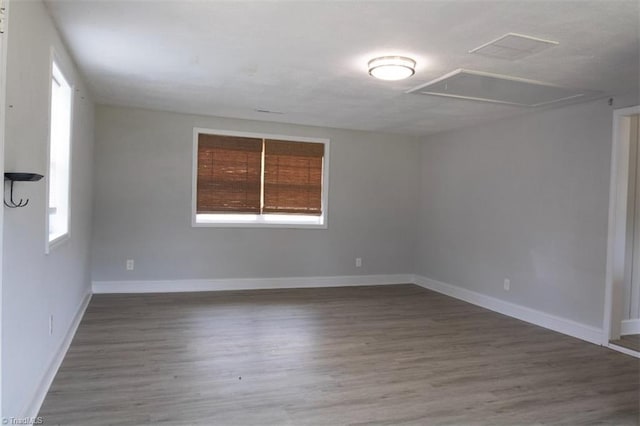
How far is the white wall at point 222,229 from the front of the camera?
5.29m

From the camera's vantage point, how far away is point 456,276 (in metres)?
5.84

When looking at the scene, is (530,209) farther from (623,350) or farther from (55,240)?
(55,240)

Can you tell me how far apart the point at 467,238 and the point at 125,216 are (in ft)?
14.2

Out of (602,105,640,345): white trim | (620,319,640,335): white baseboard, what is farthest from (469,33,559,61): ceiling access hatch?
(620,319,640,335): white baseboard

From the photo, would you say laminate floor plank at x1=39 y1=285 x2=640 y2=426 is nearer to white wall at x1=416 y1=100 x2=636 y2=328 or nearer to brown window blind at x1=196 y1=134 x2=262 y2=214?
white wall at x1=416 y1=100 x2=636 y2=328

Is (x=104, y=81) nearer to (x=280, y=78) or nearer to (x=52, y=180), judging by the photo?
(x=52, y=180)

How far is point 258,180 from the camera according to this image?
5906mm

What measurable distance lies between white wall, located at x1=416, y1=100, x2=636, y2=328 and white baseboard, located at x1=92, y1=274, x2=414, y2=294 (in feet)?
2.79

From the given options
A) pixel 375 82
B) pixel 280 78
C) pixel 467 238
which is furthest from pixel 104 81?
pixel 467 238

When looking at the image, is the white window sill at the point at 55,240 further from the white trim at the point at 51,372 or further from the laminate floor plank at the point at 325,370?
the laminate floor plank at the point at 325,370

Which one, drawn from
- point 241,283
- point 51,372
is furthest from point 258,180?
point 51,372

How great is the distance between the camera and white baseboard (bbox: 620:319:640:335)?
A: 4.20m

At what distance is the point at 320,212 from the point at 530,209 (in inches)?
109

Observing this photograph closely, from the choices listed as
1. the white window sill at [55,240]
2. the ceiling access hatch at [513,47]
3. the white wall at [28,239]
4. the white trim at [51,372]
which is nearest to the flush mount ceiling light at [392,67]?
the ceiling access hatch at [513,47]
